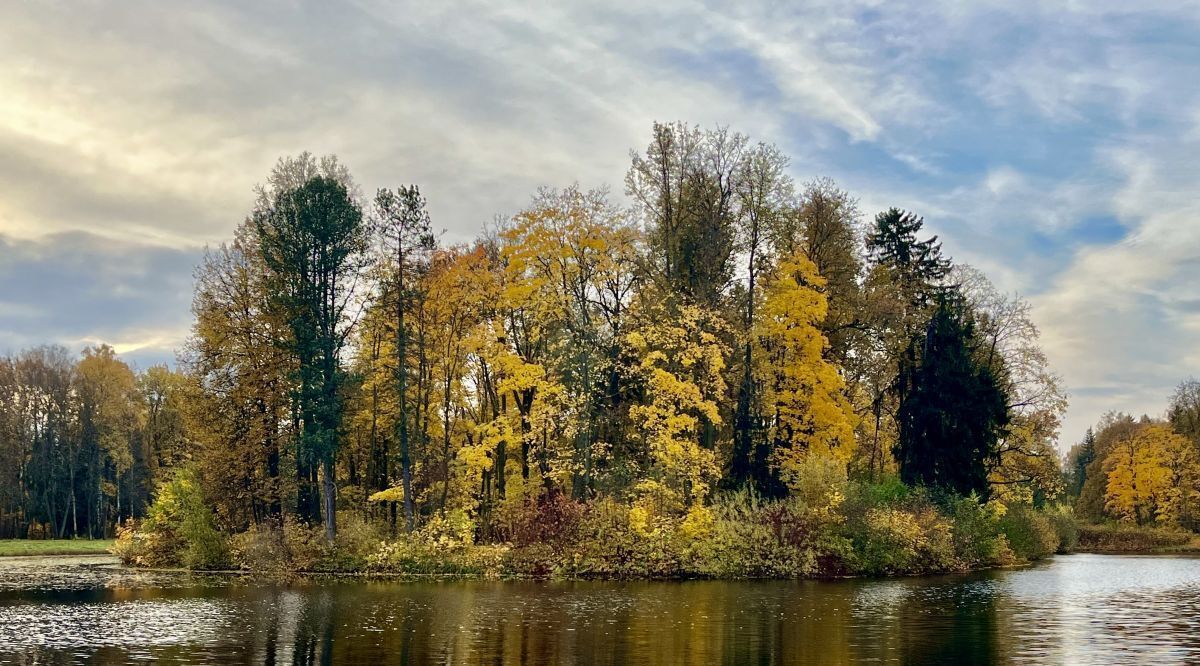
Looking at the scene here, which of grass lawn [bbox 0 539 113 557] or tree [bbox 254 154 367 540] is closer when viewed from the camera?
tree [bbox 254 154 367 540]

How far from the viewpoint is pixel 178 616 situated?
2825 centimetres

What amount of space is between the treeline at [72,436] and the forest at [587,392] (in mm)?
31890

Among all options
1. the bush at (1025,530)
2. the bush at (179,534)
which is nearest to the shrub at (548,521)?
the bush at (179,534)

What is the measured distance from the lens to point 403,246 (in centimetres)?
4988

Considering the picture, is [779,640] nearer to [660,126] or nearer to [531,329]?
[531,329]

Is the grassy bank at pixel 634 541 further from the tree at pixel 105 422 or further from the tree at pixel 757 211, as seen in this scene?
the tree at pixel 105 422

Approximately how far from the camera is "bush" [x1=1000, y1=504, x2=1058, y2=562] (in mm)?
57531

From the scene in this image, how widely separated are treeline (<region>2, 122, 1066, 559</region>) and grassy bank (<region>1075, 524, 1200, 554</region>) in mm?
31062

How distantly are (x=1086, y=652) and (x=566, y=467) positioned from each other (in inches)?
1136

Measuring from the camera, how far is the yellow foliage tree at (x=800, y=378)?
159 feet

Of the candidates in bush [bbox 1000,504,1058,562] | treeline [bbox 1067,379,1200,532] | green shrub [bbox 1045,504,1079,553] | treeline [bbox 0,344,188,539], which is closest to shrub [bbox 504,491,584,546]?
bush [bbox 1000,504,1058,562]

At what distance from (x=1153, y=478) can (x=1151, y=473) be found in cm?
49

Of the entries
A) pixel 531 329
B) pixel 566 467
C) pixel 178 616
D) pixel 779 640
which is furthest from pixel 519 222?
pixel 779 640

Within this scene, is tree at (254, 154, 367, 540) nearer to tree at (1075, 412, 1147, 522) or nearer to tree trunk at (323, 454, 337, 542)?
tree trunk at (323, 454, 337, 542)
